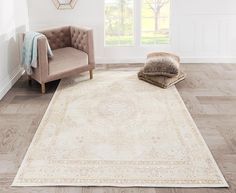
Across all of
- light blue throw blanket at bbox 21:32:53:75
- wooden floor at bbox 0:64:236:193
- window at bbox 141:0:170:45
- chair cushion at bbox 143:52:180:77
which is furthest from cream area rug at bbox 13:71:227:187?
window at bbox 141:0:170:45

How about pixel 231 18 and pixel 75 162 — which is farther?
pixel 231 18

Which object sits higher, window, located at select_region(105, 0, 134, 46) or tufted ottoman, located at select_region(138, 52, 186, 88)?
window, located at select_region(105, 0, 134, 46)

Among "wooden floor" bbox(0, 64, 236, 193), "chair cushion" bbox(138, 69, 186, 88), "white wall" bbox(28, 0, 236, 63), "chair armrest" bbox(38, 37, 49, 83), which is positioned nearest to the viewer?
"wooden floor" bbox(0, 64, 236, 193)

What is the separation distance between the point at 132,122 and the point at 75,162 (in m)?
0.96

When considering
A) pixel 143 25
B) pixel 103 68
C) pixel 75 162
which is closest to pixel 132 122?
pixel 75 162

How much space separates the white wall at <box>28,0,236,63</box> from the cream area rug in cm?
147

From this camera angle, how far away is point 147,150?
311 centimetres

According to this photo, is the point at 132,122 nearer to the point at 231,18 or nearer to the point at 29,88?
the point at 29,88

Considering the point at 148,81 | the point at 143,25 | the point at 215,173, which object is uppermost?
the point at 143,25

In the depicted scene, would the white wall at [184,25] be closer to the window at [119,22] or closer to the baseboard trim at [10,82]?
the window at [119,22]

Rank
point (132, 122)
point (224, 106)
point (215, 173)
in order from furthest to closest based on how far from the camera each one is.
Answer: point (224, 106) → point (132, 122) → point (215, 173)

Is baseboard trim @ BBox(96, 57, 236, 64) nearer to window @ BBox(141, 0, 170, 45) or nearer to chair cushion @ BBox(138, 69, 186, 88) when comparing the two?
window @ BBox(141, 0, 170, 45)

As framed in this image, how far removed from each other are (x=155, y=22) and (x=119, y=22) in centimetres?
59

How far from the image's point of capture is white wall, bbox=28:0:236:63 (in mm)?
5703
